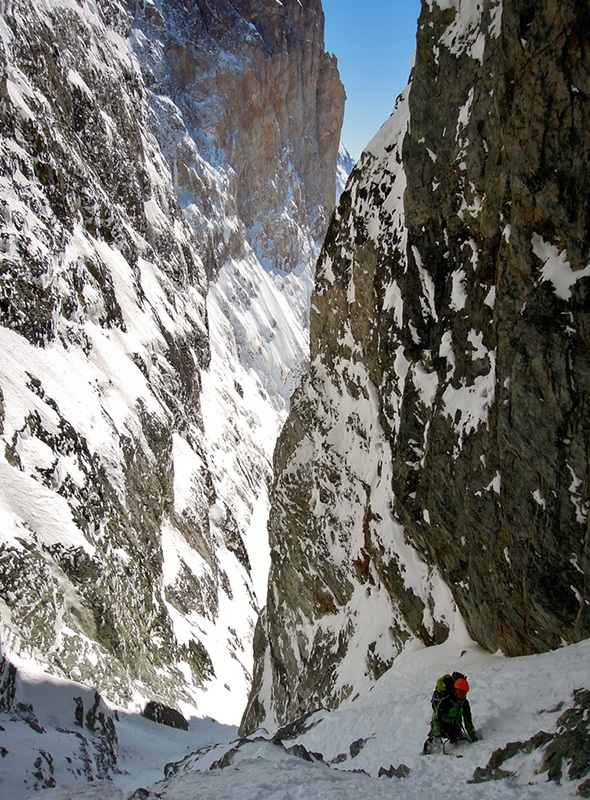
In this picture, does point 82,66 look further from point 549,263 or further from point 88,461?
point 549,263

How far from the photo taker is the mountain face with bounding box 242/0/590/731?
32.0 feet

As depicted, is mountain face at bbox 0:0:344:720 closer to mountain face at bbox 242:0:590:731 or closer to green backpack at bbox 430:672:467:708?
mountain face at bbox 242:0:590:731

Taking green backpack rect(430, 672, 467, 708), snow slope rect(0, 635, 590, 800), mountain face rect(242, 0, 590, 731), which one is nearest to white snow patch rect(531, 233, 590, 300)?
mountain face rect(242, 0, 590, 731)

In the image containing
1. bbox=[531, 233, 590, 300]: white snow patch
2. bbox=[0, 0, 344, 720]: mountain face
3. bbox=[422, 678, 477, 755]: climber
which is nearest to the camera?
bbox=[422, 678, 477, 755]: climber

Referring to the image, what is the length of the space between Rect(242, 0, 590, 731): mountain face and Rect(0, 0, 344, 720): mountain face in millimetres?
11110

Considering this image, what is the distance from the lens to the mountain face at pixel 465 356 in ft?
32.0

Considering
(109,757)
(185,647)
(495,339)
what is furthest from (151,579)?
(495,339)

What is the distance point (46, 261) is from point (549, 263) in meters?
28.7

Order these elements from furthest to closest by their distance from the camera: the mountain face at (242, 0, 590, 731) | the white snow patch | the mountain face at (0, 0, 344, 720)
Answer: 1. the mountain face at (0, 0, 344, 720)
2. the mountain face at (242, 0, 590, 731)
3. the white snow patch

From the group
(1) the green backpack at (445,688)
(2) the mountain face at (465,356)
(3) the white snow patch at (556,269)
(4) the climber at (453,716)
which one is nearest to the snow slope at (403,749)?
(4) the climber at (453,716)

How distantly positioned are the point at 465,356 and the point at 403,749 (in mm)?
7679

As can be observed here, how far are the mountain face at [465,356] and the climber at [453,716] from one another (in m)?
2.57

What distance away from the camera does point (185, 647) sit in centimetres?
3588

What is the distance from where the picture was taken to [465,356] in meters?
12.8
